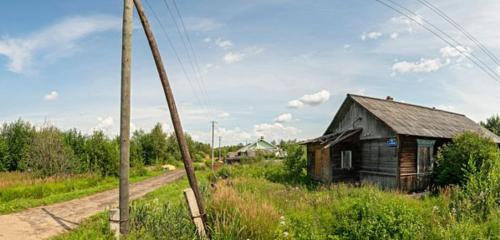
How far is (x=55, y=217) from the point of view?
35.9 feet

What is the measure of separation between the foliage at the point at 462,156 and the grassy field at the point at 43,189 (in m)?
16.9

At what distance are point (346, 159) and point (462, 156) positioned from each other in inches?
229

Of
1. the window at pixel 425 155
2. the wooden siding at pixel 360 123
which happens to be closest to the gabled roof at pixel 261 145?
the wooden siding at pixel 360 123

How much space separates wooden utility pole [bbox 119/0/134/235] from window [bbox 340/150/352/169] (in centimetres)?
1432

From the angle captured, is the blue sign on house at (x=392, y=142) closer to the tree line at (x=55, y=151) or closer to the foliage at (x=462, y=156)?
the foliage at (x=462, y=156)

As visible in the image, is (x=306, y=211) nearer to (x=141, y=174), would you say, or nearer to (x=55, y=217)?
(x=55, y=217)

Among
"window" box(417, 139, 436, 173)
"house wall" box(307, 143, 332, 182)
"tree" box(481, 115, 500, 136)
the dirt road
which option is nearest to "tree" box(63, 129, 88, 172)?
the dirt road

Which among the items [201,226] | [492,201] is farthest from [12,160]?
[492,201]

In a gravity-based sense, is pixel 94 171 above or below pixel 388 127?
below

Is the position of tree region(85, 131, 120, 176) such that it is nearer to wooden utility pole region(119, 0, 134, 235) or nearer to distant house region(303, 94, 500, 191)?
distant house region(303, 94, 500, 191)

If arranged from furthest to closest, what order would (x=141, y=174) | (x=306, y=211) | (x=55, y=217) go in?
1. (x=141, y=174)
2. (x=55, y=217)
3. (x=306, y=211)

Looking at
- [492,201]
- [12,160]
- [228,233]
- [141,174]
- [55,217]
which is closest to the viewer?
[228,233]

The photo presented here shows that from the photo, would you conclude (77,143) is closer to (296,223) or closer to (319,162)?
(319,162)

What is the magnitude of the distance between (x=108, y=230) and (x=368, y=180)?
46.0 ft
